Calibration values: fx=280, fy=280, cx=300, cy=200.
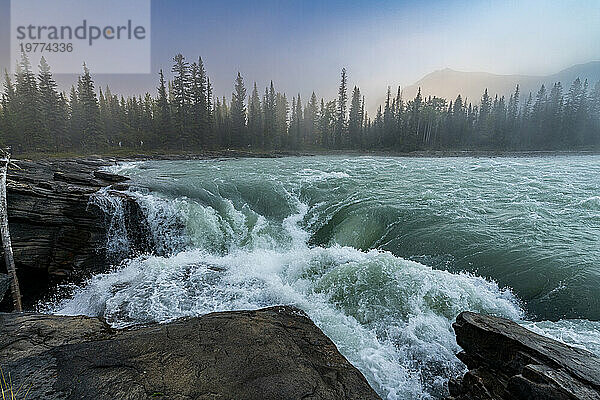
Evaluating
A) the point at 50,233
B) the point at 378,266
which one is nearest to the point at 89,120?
the point at 50,233

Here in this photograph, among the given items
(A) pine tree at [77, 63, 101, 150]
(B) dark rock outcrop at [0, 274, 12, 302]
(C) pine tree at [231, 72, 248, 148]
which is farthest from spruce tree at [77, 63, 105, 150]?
(B) dark rock outcrop at [0, 274, 12, 302]

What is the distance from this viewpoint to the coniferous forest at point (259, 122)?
170ft

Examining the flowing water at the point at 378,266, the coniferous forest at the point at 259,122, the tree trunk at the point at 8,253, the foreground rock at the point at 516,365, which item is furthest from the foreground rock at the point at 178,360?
the coniferous forest at the point at 259,122

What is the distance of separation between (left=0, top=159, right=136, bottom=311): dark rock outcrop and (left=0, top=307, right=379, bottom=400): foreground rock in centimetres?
516

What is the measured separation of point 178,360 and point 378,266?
605 centimetres

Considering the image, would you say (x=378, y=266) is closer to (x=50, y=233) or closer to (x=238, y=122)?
(x=50, y=233)

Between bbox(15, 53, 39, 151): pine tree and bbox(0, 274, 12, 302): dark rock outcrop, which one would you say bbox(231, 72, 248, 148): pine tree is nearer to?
bbox(15, 53, 39, 151): pine tree

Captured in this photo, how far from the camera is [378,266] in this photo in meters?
8.63

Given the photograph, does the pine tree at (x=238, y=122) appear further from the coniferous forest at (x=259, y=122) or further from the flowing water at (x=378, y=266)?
the flowing water at (x=378, y=266)

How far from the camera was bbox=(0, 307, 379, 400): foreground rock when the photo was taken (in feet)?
12.9

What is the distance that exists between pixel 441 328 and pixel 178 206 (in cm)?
1174

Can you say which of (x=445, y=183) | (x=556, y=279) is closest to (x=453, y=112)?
(x=445, y=183)

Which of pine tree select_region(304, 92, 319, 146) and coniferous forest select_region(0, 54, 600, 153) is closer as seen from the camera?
coniferous forest select_region(0, 54, 600, 153)

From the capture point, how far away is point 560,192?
53.9 ft
